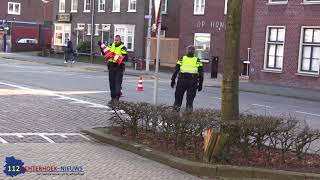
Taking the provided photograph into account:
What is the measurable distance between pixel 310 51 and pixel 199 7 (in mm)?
12196

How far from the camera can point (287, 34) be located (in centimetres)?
3022

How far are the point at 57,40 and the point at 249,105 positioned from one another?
42.5 metres

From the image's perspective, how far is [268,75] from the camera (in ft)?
104

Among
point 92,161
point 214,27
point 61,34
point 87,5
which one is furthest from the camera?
point 61,34

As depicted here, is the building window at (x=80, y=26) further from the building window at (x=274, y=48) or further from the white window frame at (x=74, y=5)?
the building window at (x=274, y=48)

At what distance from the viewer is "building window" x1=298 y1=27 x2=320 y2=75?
28844 millimetres

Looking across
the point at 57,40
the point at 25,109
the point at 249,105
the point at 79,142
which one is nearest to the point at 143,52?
the point at 57,40

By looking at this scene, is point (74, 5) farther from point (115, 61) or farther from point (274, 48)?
point (115, 61)

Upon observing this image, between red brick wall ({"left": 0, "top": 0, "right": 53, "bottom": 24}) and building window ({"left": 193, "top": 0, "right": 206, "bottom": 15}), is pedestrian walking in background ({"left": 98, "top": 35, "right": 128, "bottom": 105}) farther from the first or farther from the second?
red brick wall ({"left": 0, "top": 0, "right": 53, "bottom": 24})

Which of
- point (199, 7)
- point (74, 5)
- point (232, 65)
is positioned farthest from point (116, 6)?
point (232, 65)

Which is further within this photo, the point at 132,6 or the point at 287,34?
the point at 132,6

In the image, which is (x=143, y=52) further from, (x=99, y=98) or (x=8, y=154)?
(x=8, y=154)

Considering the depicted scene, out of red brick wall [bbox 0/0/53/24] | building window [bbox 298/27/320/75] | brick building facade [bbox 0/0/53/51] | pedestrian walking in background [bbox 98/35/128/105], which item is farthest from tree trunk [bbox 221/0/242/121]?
red brick wall [bbox 0/0/53/24]

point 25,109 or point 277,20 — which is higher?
point 277,20
